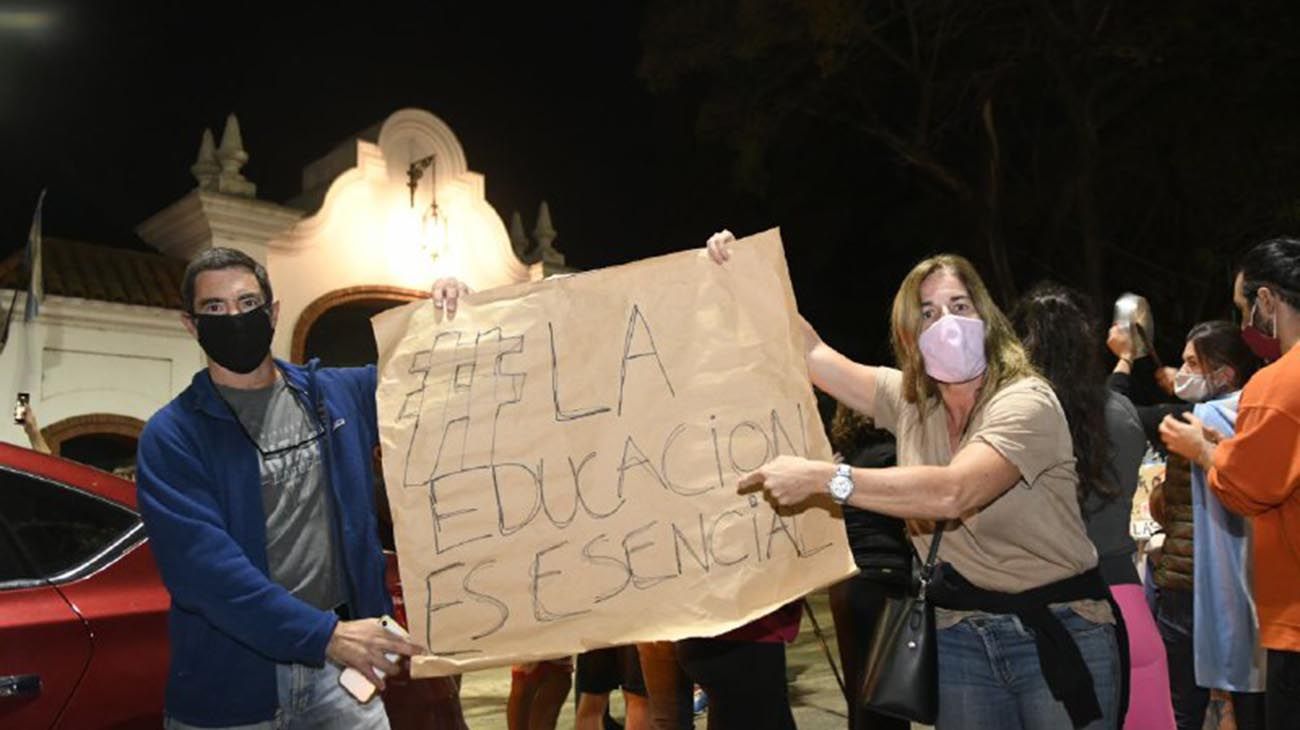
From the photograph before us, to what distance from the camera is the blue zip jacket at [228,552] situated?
→ 2645 millimetres

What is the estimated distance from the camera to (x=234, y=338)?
9.62ft

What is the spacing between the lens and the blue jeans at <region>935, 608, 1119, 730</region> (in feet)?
9.49

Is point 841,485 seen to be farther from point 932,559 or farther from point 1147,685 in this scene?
point 1147,685

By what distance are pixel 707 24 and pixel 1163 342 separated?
996 cm

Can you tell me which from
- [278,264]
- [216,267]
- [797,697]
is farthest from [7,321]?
[216,267]

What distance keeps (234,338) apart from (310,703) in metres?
0.93

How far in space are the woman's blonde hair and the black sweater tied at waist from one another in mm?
493

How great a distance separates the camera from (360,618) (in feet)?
9.53

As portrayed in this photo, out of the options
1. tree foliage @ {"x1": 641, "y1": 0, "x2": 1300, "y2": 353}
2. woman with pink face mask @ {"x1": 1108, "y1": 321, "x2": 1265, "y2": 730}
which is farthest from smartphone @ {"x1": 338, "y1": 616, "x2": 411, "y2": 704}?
tree foliage @ {"x1": 641, "y1": 0, "x2": 1300, "y2": 353}

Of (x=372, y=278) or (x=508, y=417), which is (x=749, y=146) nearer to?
(x=372, y=278)

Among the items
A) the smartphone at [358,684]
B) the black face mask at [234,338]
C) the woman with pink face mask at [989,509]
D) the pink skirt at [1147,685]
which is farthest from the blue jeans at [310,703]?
the pink skirt at [1147,685]

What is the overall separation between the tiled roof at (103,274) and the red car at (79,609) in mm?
9639

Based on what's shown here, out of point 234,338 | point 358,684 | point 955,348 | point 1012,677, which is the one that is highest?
point 234,338

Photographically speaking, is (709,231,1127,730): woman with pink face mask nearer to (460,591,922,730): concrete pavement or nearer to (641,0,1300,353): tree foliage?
(460,591,922,730): concrete pavement
